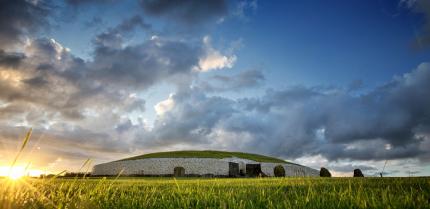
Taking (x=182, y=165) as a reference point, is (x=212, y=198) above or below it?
below

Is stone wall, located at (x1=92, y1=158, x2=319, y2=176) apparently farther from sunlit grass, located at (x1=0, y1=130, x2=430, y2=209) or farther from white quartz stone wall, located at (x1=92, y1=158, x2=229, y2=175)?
sunlit grass, located at (x1=0, y1=130, x2=430, y2=209)

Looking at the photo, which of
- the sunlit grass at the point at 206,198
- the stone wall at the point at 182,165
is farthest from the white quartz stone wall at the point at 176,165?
the sunlit grass at the point at 206,198

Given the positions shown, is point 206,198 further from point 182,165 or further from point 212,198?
point 182,165

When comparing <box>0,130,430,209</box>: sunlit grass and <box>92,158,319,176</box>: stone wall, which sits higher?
<box>92,158,319,176</box>: stone wall

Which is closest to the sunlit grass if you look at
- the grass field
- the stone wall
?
the grass field

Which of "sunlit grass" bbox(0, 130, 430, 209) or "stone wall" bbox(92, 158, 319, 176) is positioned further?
"stone wall" bbox(92, 158, 319, 176)

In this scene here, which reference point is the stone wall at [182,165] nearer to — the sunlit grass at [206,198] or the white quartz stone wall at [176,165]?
the white quartz stone wall at [176,165]

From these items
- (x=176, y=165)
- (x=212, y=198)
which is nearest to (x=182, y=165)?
(x=176, y=165)

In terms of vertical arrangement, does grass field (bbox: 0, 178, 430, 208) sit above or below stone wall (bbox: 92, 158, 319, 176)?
below

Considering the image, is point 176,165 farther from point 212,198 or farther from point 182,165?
point 212,198

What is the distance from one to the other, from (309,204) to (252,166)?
29918 millimetres

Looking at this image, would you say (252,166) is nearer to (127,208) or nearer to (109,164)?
(109,164)

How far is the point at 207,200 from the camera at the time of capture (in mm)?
4980

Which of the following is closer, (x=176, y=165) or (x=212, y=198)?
(x=212, y=198)
